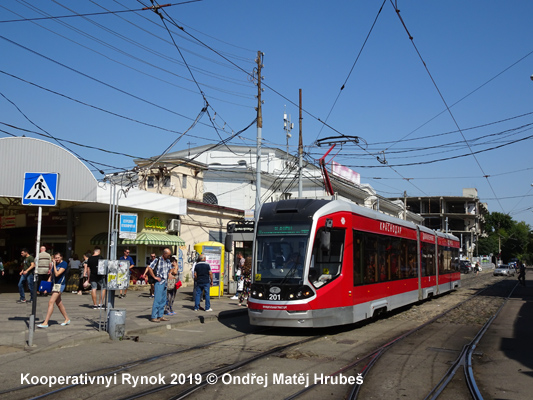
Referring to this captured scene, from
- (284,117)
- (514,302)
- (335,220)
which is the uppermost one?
(284,117)

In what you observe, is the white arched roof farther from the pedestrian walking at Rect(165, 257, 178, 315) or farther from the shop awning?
the pedestrian walking at Rect(165, 257, 178, 315)

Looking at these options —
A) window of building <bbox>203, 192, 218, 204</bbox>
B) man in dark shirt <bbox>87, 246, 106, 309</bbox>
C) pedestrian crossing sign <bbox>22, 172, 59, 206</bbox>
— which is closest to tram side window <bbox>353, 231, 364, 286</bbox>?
pedestrian crossing sign <bbox>22, 172, 59, 206</bbox>

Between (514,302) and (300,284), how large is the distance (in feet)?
52.4

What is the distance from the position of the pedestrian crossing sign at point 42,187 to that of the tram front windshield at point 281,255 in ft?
15.6

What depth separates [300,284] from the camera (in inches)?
466

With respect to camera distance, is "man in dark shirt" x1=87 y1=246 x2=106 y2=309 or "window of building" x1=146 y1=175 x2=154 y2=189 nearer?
"man in dark shirt" x1=87 y1=246 x2=106 y2=309

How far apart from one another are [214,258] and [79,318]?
26.9ft

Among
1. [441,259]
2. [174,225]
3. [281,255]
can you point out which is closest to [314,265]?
[281,255]

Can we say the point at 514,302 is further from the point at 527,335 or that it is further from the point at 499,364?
the point at 499,364

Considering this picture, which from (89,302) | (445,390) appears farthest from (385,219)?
(89,302)

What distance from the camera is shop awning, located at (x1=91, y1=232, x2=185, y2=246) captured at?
2372 cm

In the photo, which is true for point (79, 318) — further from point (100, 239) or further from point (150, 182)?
point (150, 182)

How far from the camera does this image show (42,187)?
34.0 feet

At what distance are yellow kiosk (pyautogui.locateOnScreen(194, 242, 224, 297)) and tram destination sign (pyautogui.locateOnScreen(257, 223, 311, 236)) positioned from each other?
858 centimetres
